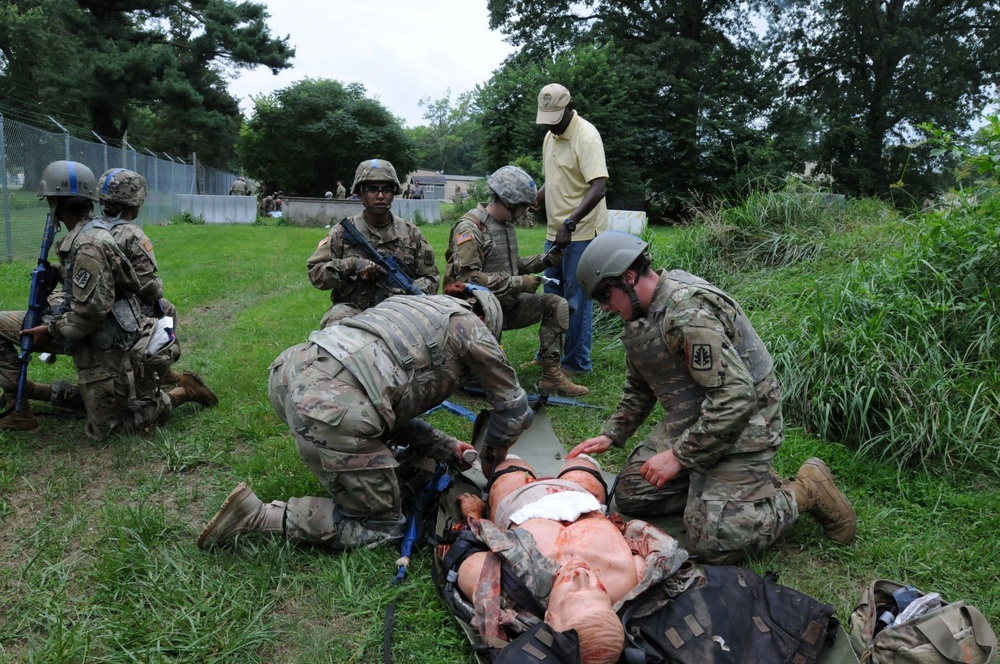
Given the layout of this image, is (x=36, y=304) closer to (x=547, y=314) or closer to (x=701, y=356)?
(x=547, y=314)

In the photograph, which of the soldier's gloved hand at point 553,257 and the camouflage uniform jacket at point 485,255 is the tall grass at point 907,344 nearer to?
the soldier's gloved hand at point 553,257

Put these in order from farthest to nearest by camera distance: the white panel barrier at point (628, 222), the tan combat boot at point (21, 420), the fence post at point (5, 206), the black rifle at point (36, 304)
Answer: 1. the fence post at point (5, 206)
2. the white panel barrier at point (628, 222)
3. the tan combat boot at point (21, 420)
4. the black rifle at point (36, 304)

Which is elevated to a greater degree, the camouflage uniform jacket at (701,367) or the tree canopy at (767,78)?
the tree canopy at (767,78)

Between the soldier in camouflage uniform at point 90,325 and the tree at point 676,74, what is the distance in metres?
16.7

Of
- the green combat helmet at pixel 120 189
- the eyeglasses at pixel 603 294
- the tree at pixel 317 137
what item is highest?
the tree at pixel 317 137

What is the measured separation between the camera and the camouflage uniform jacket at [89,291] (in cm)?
400

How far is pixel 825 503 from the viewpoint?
10.8 ft

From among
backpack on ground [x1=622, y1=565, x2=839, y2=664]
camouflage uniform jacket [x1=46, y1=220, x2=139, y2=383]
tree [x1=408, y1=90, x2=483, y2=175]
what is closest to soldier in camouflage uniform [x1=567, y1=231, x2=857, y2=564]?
backpack on ground [x1=622, y1=565, x2=839, y2=664]

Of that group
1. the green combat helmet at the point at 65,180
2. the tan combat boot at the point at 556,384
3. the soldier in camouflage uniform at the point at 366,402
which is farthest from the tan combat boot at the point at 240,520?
the tan combat boot at the point at 556,384

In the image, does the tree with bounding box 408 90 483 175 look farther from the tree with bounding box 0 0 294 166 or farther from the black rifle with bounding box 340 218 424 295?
the black rifle with bounding box 340 218 424 295

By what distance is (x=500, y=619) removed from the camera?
2512 mm

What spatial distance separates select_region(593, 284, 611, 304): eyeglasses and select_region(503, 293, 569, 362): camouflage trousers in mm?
2199

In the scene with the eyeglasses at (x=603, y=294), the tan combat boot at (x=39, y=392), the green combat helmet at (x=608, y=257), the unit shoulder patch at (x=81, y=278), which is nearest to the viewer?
the green combat helmet at (x=608, y=257)

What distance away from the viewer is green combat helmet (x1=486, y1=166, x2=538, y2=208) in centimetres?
507
